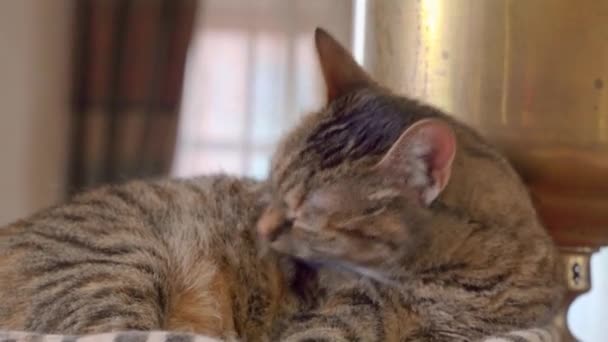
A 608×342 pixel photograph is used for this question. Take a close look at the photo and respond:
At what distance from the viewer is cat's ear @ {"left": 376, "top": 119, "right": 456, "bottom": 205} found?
864 mm

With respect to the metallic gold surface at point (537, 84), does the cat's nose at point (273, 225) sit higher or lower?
lower

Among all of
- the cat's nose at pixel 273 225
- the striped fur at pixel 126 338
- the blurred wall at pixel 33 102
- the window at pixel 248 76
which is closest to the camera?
the striped fur at pixel 126 338

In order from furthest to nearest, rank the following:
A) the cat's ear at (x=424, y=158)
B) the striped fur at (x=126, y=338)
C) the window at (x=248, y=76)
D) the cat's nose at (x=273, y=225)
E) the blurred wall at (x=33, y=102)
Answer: the window at (x=248, y=76) < the blurred wall at (x=33, y=102) < the cat's nose at (x=273, y=225) < the cat's ear at (x=424, y=158) < the striped fur at (x=126, y=338)

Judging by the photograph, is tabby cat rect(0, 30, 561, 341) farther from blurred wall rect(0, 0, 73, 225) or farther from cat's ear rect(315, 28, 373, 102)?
blurred wall rect(0, 0, 73, 225)

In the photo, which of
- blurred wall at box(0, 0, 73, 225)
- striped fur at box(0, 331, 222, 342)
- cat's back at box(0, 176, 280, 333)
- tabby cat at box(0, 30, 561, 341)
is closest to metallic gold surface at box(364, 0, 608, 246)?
tabby cat at box(0, 30, 561, 341)

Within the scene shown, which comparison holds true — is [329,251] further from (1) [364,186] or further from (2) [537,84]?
(2) [537,84]

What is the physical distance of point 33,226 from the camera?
1024 millimetres

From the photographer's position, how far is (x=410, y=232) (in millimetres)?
917

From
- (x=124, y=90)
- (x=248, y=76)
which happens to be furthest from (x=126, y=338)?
(x=248, y=76)

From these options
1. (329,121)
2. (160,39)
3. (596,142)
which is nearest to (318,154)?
(329,121)

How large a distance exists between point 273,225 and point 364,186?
0.12m

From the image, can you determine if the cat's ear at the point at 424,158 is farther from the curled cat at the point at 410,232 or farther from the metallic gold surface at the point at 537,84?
the metallic gold surface at the point at 537,84

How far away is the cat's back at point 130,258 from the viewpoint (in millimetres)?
887

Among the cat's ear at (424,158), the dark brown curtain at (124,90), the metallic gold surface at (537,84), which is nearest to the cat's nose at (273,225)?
the cat's ear at (424,158)
